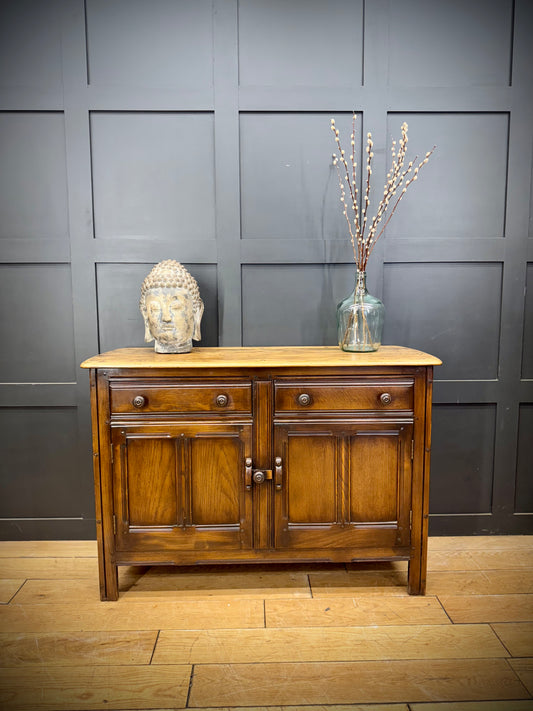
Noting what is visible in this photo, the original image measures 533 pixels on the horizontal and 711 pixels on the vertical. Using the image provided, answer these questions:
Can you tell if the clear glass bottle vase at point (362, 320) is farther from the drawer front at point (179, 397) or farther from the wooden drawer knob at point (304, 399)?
the drawer front at point (179, 397)

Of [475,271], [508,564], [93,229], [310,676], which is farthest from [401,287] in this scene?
[310,676]

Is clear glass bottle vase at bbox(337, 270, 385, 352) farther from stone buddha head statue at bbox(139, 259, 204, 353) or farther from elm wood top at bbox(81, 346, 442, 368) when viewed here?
stone buddha head statue at bbox(139, 259, 204, 353)

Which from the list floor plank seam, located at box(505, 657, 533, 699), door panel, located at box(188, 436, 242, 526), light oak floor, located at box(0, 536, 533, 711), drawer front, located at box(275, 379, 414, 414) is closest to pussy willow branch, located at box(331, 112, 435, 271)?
drawer front, located at box(275, 379, 414, 414)

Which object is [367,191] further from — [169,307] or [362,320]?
[169,307]

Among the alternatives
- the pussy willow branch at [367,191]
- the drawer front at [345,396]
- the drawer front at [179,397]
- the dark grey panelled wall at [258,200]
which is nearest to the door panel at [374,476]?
the drawer front at [345,396]

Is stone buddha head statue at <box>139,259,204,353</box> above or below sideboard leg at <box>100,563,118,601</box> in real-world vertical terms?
above

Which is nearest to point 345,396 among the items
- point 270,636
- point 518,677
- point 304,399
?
point 304,399

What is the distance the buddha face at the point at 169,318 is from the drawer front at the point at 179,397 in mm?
253

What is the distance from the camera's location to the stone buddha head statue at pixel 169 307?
2.03m

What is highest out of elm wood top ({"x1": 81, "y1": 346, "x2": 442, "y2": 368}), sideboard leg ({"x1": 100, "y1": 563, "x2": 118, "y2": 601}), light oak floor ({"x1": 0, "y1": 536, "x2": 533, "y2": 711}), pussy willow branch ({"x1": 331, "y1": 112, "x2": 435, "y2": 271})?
pussy willow branch ({"x1": 331, "y1": 112, "x2": 435, "y2": 271})

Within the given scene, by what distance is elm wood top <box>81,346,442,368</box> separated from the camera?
6.05ft

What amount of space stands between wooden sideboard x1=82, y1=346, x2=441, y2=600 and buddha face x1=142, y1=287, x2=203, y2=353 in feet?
0.40

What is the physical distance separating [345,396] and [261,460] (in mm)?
415

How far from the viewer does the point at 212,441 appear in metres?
1.92
